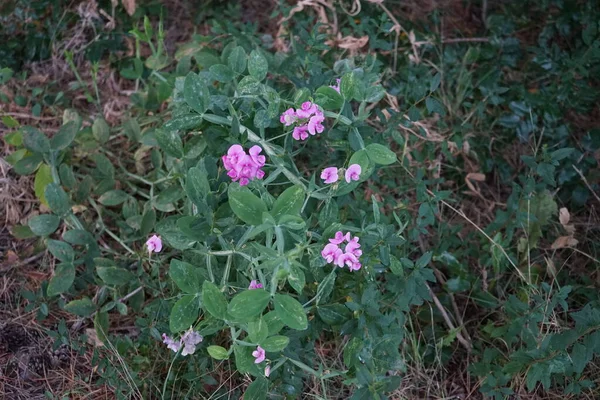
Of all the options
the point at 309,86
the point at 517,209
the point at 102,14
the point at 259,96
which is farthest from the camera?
the point at 102,14

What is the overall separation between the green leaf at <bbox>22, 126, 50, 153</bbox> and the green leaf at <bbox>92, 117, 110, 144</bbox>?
0.73 ft

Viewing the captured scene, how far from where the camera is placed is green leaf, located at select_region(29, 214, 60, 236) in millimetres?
2004

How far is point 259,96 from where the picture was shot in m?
1.80

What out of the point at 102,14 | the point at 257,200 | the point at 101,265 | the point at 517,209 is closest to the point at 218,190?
the point at 257,200

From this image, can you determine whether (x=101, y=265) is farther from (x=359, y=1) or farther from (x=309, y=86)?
(x=359, y=1)

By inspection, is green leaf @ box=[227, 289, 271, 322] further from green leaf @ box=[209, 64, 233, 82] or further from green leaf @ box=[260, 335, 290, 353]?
green leaf @ box=[209, 64, 233, 82]

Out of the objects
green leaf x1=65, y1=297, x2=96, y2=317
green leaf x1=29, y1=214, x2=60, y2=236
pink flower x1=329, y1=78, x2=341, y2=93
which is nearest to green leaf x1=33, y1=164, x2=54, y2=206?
green leaf x1=29, y1=214, x2=60, y2=236

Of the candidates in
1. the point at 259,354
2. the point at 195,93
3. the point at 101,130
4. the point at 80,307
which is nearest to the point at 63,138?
the point at 101,130

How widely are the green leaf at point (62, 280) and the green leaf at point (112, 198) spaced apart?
26 centimetres

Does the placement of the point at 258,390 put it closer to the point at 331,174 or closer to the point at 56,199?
the point at 331,174

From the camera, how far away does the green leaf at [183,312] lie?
5.16 feet

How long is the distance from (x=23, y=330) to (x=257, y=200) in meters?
1.02

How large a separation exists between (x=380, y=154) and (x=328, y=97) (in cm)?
21

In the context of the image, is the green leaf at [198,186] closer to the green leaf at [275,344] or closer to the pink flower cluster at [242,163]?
the pink flower cluster at [242,163]
